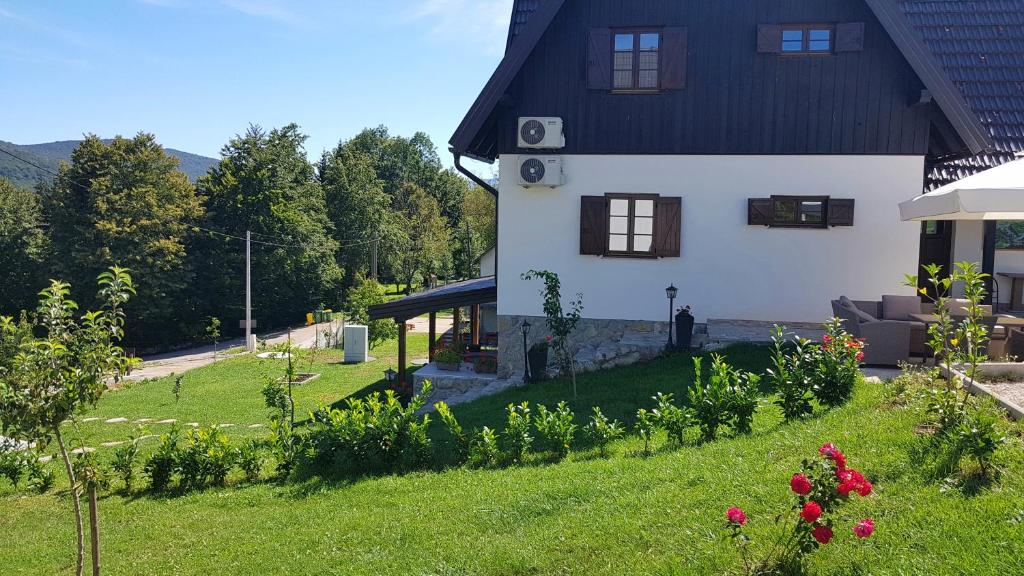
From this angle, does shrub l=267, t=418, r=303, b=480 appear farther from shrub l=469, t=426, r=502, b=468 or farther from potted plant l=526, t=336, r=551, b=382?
potted plant l=526, t=336, r=551, b=382

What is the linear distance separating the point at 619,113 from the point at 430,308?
522 cm

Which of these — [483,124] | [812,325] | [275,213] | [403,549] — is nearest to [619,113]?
[483,124]

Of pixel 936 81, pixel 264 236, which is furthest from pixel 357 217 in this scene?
pixel 936 81

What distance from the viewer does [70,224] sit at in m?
32.2

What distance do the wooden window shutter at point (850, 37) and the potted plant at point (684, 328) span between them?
16.0 feet

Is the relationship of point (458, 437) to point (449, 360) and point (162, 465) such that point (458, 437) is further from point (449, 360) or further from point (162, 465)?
point (449, 360)

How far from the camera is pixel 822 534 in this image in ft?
11.0

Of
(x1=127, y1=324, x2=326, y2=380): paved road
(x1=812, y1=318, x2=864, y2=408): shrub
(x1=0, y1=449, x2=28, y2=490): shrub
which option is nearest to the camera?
(x1=812, y1=318, x2=864, y2=408): shrub

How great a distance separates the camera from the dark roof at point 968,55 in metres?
10.8

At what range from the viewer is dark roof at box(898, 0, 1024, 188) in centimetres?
1205

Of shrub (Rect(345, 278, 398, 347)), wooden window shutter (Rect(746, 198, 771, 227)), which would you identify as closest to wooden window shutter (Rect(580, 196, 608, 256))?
wooden window shutter (Rect(746, 198, 771, 227))

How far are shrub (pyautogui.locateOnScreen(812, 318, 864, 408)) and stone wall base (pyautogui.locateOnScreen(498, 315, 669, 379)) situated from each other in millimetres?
4680

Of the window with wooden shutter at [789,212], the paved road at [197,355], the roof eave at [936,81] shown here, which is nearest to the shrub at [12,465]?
the window with wooden shutter at [789,212]

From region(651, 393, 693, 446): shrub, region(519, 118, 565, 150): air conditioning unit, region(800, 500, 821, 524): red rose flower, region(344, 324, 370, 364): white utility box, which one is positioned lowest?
region(344, 324, 370, 364): white utility box
